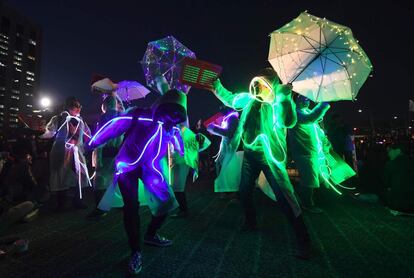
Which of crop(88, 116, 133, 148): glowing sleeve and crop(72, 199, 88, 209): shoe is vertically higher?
crop(88, 116, 133, 148): glowing sleeve

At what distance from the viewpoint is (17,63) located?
97375 mm

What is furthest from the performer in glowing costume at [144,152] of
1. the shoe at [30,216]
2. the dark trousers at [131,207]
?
the shoe at [30,216]

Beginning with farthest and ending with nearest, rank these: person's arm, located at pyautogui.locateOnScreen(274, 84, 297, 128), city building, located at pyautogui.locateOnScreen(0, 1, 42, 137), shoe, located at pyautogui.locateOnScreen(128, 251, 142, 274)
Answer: city building, located at pyautogui.locateOnScreen(0, 1, 42, 137) → person's arm, located at pyautogui.locateOnScreen(274, 84, 297, 128) → shoe, located at pyautogui.locateOnScreen(128, 251, 142, 274)

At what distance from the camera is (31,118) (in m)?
7.50

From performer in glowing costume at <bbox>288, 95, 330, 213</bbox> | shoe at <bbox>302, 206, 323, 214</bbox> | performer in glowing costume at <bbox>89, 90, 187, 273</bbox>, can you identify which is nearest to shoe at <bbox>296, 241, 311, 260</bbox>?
performer in glowing costume at <bbox>89, 90, 187, 273</bbox>

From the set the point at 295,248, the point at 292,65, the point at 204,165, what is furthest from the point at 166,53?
the point at 204,165

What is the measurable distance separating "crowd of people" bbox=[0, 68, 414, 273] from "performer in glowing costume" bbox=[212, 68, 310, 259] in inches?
0.5

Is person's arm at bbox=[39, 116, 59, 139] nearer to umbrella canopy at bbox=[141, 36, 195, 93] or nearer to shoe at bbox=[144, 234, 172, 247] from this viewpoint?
umbrella canopy at bbox=[141, 36, 195, 93]

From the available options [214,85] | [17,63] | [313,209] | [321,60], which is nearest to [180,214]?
[214,85]

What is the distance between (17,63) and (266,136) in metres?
113

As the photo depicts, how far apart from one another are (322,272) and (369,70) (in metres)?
2.81

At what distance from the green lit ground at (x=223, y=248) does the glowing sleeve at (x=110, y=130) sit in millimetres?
1325

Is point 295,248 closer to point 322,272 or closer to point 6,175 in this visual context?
point 322,272

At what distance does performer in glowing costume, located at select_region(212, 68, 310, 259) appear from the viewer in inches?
150
